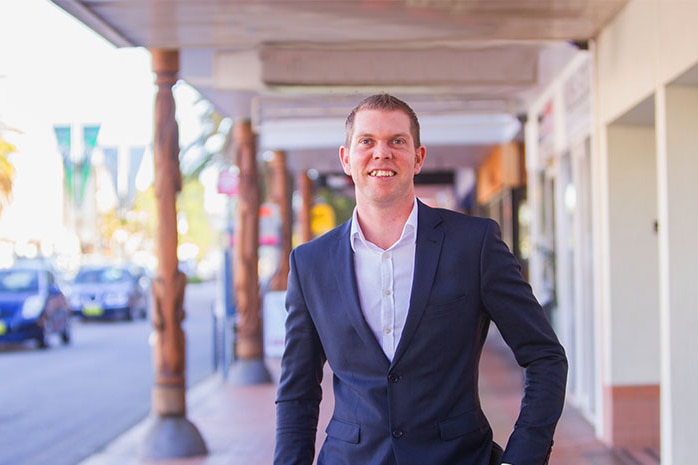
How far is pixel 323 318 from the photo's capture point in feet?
9.75

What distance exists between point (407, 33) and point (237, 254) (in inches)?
265

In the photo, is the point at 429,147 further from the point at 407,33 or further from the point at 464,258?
the point at 464,258

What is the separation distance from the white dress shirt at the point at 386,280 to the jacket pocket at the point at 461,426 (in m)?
0.23

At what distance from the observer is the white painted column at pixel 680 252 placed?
679 centimetres

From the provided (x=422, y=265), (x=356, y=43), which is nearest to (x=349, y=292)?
(x=422, y=265)

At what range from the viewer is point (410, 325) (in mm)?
2818

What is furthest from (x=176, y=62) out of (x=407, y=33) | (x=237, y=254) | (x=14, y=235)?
(x=14, y=235)

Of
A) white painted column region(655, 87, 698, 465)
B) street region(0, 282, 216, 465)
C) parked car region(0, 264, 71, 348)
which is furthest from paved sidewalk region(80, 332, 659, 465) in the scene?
parked car region(0, 264, 71, 348)

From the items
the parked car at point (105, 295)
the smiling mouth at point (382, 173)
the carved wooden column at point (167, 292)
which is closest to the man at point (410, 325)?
the smiling mouth at point (382, 173)

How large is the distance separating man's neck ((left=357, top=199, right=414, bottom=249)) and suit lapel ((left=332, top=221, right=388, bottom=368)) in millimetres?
69

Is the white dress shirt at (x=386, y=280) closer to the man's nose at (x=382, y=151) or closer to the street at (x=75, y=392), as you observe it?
the man's nose at (x=382, y=151)

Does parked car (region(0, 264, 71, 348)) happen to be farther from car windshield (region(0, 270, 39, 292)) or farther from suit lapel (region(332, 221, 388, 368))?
suit lapel (region(332, 221, 388, 368))

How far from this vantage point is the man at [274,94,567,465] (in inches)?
111

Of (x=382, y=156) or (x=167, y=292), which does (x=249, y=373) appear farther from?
(x=382, y=156)
